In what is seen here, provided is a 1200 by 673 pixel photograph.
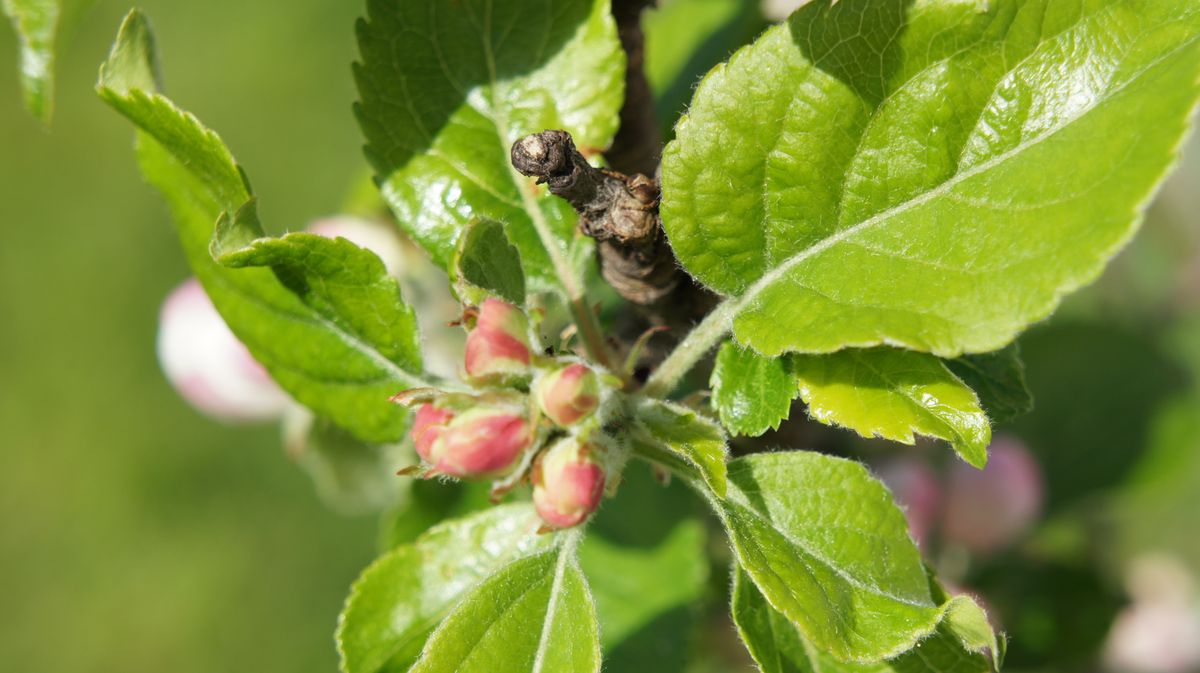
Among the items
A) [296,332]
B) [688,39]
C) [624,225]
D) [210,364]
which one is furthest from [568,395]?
[688,39]

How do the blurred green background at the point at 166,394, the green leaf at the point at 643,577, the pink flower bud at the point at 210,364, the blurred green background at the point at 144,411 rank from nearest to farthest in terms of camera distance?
the green leaf at the point at 643,577 < the pink flower bud at the point at 210,364 < the blurred green background at the point at 166,394 < the blurred green background at the point at 144,411

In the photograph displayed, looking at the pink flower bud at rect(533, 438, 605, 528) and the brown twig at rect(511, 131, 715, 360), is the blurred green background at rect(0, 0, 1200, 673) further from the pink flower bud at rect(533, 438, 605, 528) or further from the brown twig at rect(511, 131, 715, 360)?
the pink flower bud at rect(533, 438, 605, 528)

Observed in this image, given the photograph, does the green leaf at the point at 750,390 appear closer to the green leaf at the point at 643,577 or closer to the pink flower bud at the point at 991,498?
the green leaf at the point at 643,577

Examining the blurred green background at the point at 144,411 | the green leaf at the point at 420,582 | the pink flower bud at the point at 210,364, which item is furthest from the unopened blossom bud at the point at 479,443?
the blurred green background at the point at 144,411

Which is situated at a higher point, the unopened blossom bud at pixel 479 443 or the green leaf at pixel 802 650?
the unopened blossom bud at pixel 479 443

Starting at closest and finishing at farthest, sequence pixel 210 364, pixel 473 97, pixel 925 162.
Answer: pixel 925 162 < pixel 473 97 < pixel 210 364

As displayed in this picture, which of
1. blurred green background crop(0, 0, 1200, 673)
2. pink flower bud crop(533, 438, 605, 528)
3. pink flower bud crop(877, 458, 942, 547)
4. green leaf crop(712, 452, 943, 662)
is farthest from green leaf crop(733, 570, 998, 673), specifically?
blurred green background crop(0, 0, 1200, 673)

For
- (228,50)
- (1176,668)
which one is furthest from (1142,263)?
(228,50)

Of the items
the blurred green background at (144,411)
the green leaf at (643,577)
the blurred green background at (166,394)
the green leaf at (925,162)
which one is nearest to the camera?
the green leaf at (925,162)

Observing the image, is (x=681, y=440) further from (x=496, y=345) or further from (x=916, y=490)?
(x=916, y=490)
